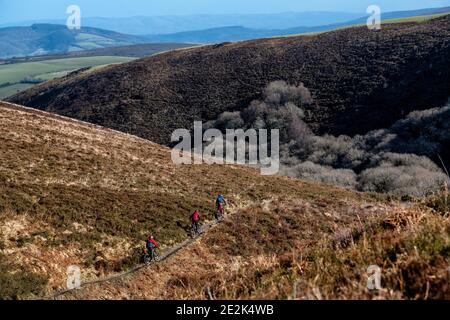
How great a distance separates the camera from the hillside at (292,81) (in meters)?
81.6

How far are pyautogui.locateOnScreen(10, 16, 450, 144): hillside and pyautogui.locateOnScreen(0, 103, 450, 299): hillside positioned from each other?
38.8m

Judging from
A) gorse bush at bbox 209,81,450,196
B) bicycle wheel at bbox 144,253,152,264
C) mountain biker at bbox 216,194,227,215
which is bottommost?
gorse bush at bbox 209,81,450,196

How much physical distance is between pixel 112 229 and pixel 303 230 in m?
13.0

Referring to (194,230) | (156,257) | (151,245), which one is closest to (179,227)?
(194,230)

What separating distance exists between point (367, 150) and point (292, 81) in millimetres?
33990

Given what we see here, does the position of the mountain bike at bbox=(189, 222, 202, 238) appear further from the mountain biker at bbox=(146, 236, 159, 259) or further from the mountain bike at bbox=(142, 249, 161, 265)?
the mountain biker at bbox=(146, 236, 159, 259)

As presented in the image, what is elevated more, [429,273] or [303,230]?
[429,273]

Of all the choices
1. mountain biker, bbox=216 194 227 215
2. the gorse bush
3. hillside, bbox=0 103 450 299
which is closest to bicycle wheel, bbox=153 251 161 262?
hillside, bbox=0 103 450 299

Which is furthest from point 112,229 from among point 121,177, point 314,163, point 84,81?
point 84,81

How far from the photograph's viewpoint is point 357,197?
143 feet

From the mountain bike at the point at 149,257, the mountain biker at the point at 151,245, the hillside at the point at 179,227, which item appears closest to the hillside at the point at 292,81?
the hillside at the point at 179,227

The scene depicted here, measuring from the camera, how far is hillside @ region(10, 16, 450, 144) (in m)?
81.6

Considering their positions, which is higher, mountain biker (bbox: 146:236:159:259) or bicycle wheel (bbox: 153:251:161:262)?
mountain biker (bbox: 146:236:159:259)
